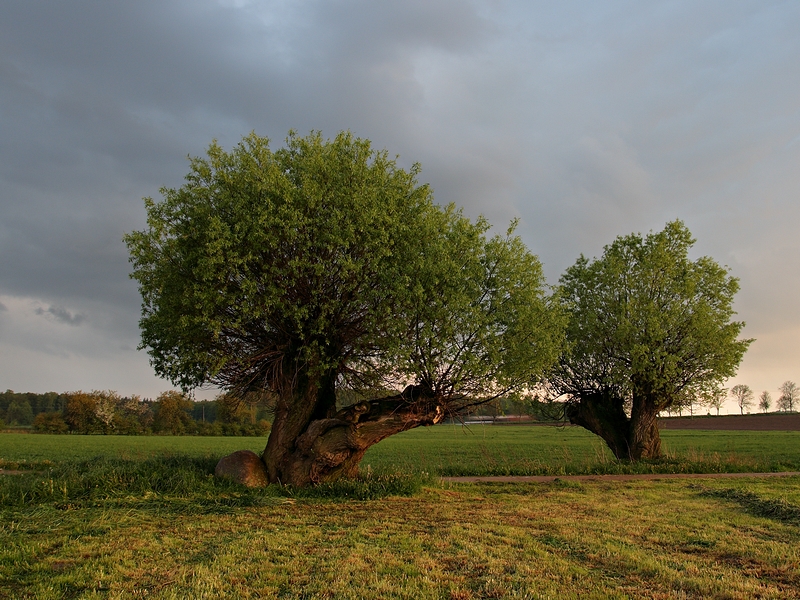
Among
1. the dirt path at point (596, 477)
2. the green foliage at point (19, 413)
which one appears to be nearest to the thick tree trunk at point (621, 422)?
the dirt path at point (596, 477)

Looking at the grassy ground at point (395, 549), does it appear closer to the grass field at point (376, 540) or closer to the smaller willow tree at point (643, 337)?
the grass field at point (376, 540)

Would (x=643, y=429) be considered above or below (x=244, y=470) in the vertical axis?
above

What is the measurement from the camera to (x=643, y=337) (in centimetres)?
2405

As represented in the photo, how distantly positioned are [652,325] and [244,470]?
1694 centimetres

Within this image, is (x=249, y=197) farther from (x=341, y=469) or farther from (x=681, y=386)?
(x=681, y=386)

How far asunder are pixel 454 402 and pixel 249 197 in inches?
334

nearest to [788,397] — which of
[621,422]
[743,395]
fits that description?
[743,395]

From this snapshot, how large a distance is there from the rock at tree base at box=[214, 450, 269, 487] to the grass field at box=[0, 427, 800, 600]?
509 mm

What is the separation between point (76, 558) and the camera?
821 cm

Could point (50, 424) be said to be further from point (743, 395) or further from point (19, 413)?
point (743, 395)

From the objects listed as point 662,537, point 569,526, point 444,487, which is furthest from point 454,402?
point 662,537

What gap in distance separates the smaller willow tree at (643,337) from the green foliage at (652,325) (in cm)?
4

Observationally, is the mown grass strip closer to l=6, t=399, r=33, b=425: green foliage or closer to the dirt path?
the dirt path

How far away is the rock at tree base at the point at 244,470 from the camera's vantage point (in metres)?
15.7
